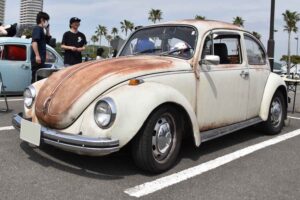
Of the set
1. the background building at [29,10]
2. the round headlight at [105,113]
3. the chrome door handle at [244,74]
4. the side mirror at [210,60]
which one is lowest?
the round headlight at [105,113]

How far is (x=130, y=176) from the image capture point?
420 cm

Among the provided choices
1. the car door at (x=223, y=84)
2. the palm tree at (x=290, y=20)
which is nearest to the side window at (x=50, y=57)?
the car door at (x=223, y=84)

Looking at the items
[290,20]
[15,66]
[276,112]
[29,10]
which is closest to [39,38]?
[15,66]

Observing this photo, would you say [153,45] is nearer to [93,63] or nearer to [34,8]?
[93,63]

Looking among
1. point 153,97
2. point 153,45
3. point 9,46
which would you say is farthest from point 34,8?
point 153,97

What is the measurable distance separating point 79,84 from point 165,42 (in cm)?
151

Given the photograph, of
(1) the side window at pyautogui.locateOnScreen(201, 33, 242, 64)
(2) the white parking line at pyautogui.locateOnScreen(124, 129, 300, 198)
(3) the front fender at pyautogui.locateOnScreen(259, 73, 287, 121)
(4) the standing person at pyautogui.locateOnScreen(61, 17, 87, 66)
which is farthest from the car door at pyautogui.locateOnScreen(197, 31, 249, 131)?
(4) the standing person at pyautogui.locateOnScreen(61, 17, 87, 66)

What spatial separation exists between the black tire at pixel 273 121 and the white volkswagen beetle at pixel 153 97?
20.8 inches

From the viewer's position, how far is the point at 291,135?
261 inches

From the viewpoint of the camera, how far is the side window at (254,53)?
6.05m

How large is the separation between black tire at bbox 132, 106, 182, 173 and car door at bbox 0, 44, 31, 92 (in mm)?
6310

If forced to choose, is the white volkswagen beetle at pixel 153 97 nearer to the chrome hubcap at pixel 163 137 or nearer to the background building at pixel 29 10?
the chrome hubcap at pixel 163 137

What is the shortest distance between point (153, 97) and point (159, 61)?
0.75 metres

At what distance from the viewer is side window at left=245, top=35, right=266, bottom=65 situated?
6047mm
